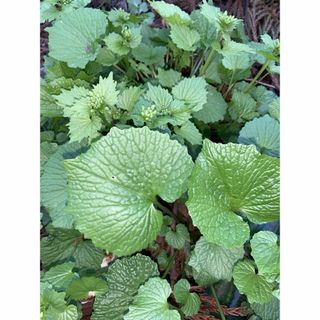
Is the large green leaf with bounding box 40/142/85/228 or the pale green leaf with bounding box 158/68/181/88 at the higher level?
the pale green leaf with bounding box 158/68/181/88

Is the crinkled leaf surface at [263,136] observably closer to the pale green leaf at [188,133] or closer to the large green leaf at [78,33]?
the pale green leaf at [188,133]

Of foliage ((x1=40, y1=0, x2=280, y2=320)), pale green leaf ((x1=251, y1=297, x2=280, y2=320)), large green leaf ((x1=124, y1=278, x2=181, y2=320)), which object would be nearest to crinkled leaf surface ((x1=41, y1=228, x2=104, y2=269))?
foliage ((x1=40, y1=0, x2=280, y2=320))

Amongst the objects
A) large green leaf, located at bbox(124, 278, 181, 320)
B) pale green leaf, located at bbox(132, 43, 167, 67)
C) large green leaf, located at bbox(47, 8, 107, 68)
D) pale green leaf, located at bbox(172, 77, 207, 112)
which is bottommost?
large green leaf, located at bbox(124, 278, 181, 320)

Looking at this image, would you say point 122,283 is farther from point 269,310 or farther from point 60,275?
point 269,310

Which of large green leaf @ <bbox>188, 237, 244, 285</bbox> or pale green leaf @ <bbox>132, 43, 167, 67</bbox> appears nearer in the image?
large green leaf @ <bbox>188, 237, 244, 285</bbox>

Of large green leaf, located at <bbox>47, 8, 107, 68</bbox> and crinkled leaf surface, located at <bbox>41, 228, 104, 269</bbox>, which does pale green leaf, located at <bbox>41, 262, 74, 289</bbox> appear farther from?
large green leaf, located at <bbox>47, 8, 107, 68</bbox>

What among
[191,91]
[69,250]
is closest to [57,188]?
[69,250]

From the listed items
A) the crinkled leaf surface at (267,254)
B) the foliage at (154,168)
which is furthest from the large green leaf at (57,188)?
the crinkled leaf surface at (267,254)
